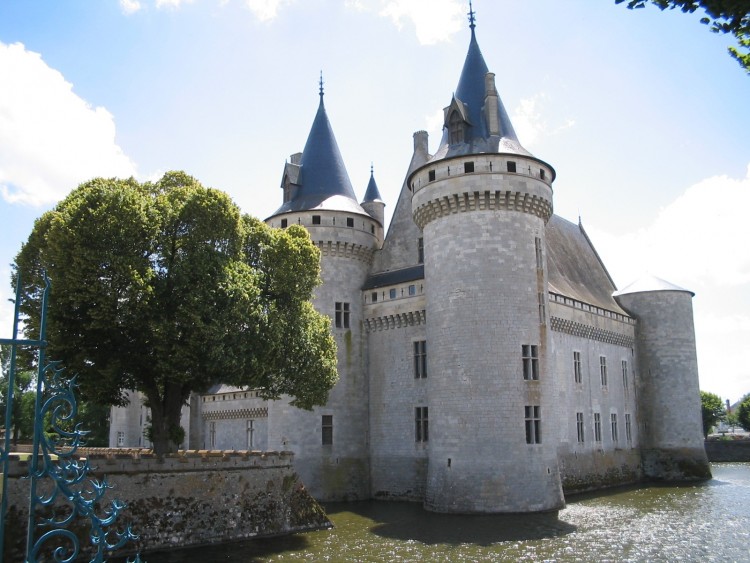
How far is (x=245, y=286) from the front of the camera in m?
22.9

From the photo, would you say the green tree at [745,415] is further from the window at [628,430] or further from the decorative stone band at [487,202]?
the decorative stone band at [487,202]

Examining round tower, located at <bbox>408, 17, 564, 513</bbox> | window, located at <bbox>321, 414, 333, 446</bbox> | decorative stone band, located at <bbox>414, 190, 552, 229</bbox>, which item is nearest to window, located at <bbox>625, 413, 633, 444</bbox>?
round tower, located at <bbox>408, 17, 564, 513</bbox>

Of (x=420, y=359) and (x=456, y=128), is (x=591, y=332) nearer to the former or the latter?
(x=420, y=359)

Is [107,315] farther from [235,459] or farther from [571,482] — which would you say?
[571,482]

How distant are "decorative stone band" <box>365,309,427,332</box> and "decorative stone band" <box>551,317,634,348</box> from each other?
21.2 ft

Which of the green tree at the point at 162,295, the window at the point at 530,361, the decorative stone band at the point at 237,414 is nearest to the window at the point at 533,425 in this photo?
the window at the point at 530,361

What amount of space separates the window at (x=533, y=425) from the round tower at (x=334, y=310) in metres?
9.59

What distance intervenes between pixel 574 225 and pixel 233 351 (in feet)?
106

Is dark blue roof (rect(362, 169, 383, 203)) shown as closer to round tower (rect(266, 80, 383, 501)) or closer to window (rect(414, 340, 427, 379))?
round tower (rect(266, 80, 383, 501))

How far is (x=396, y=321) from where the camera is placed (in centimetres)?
3312

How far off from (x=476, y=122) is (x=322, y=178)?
9.34m

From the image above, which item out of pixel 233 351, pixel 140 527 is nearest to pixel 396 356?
pixel 233 351

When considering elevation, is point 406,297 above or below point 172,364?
above

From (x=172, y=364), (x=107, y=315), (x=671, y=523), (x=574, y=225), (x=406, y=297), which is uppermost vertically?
(x=574, y=225)
